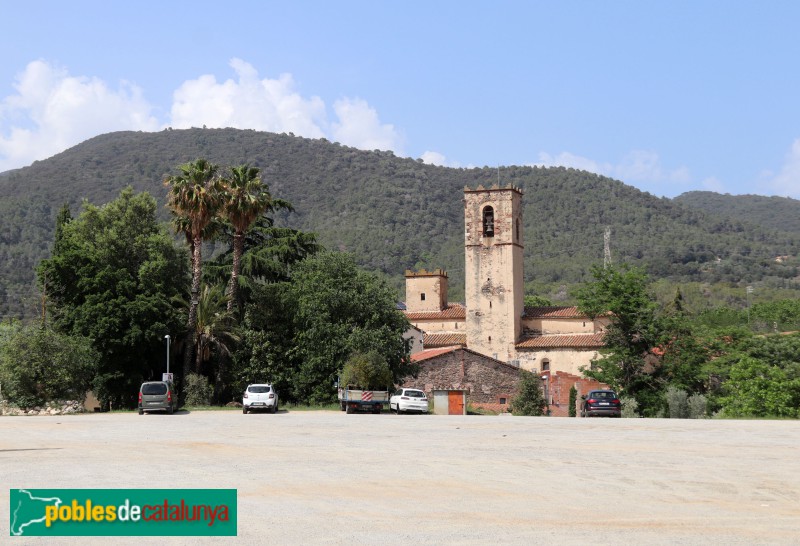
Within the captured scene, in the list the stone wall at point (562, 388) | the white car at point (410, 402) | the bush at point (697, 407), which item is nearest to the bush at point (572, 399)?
the stone wall at point (562, 388)

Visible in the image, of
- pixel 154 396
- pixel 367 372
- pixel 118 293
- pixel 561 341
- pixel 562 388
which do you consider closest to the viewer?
pixel 154 396

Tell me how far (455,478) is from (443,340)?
65.8 m

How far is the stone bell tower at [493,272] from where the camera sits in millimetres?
82812

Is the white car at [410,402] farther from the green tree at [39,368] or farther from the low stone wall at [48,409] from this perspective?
the green tree at [39,368]

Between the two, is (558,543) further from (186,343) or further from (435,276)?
(435,276)

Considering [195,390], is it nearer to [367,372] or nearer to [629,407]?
[367,372]

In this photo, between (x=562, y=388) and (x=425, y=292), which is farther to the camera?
(x=425, y=292)

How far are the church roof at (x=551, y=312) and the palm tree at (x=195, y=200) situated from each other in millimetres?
36384

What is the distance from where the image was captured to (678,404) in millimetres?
60625

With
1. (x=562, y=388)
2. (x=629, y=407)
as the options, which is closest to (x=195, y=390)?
(x=629, y=407)

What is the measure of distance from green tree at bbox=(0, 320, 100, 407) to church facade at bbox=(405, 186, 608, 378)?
3838 centimetres

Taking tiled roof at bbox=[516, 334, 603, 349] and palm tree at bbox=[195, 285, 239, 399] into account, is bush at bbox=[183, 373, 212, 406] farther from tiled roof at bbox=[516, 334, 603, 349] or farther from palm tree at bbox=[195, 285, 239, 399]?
tiled roof at bbox=[516, 334, 603, 349]

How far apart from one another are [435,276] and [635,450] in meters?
64.6

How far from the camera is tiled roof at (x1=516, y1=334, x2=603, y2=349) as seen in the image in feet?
261
